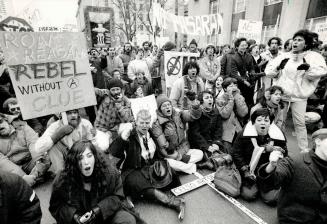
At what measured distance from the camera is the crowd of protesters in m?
2.08

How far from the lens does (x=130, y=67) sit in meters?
5.90

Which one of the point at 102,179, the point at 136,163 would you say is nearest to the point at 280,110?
the point at 136,163

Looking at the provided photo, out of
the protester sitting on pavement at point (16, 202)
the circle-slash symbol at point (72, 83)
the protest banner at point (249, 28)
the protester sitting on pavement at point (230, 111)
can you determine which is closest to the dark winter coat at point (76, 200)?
the protester sitting on pavement at point (16, 202)

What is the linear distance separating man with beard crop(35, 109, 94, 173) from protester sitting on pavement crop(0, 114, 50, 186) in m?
0.17

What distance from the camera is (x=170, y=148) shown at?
3.62 meters

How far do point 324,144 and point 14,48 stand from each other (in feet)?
10.6

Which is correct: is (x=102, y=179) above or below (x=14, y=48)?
below

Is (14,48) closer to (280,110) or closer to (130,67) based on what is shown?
(130,67)

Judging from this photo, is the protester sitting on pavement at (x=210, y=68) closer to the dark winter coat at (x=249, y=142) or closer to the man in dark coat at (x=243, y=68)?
the man in dark coat at (x=243, y=68)

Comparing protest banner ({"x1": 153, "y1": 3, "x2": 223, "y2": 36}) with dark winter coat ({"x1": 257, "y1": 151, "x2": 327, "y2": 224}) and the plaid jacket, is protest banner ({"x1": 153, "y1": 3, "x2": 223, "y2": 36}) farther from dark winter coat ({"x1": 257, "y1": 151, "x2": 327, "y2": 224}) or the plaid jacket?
dark winter coat ({"x1": 257, "y1": 151, "x2": 327, "y2": 224})

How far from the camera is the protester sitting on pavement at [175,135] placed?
3436mm

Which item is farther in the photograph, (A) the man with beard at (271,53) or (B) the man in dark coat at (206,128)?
(A) the man with beard at (271,53)

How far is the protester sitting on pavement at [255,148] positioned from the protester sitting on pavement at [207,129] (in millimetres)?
812

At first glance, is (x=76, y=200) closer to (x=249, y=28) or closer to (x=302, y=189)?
(x=302, y=189)
